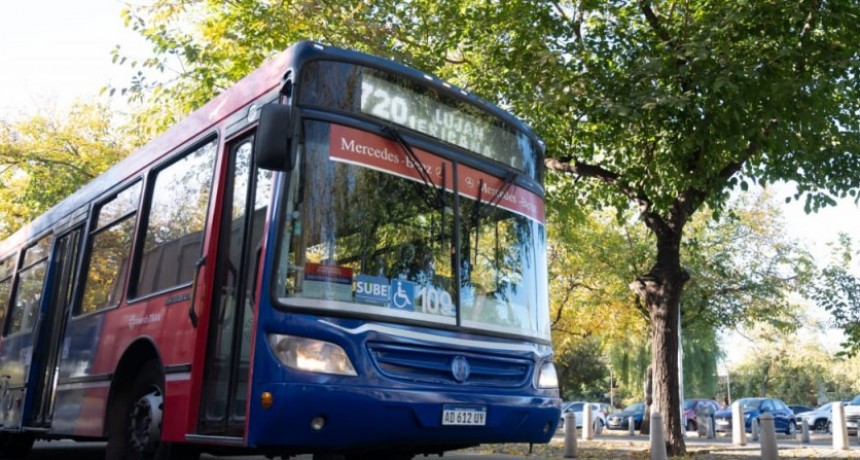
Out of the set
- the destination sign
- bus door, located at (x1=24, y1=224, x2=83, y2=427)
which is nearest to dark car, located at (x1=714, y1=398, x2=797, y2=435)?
the destination sign

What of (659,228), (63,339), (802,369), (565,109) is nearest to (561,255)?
(659,228)

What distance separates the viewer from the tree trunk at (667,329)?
1345cm

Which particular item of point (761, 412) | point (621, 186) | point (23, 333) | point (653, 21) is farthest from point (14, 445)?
point (761, 412)

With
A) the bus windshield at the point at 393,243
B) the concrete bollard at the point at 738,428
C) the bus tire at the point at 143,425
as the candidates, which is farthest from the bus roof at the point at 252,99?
the concrete bollard at the point at 738,428

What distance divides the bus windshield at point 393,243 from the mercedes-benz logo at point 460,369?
10.4 inches

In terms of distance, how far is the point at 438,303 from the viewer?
5.66 m

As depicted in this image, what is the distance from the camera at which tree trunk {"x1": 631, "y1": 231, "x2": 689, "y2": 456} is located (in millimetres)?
13445

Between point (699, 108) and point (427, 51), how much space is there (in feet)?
16.1

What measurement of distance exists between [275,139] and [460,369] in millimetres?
2032

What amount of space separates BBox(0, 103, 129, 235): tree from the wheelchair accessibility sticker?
63.7 ft

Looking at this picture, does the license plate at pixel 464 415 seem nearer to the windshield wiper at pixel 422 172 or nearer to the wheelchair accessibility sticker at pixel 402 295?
the wheelchair accessibility sticker at pixel 402 295

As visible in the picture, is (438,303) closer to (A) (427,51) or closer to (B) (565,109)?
(B) (565,109)

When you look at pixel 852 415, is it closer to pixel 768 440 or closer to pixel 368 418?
pixel 768 440

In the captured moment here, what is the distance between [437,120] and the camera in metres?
6.23
